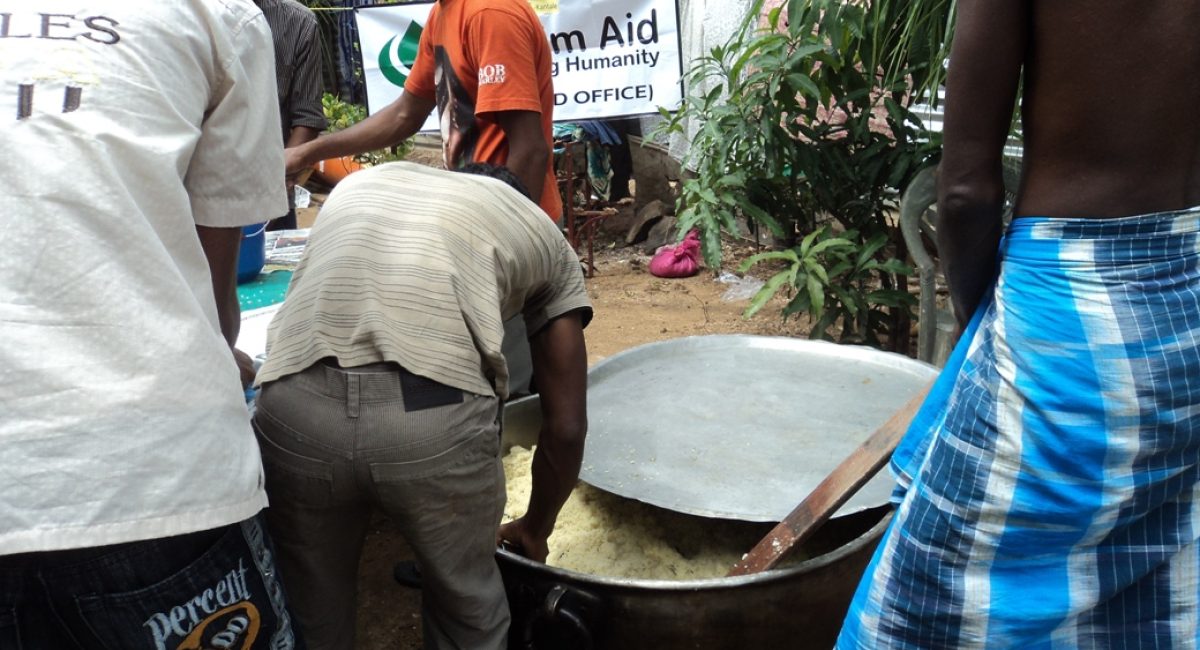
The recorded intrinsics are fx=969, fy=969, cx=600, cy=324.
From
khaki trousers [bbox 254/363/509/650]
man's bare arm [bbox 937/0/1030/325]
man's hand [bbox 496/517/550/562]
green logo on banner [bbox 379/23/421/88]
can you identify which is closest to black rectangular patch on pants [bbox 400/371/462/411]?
khaki trousers [bbox 254/363/509/650]

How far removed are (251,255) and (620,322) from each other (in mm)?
2580

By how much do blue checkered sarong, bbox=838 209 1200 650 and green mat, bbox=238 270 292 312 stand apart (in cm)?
189

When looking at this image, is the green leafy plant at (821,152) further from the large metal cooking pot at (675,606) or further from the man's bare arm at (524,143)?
the large metal cooking pot at (675,606)

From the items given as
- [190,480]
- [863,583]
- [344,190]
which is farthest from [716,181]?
[190,480]

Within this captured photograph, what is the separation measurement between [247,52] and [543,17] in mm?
4406

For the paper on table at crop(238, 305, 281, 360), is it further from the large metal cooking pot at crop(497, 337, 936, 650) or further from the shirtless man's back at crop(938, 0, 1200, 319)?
the shirtless man's back at crop(938, 0, 1200, 319)

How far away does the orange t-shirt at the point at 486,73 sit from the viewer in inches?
104

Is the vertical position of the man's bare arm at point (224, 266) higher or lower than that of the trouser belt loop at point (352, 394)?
higher

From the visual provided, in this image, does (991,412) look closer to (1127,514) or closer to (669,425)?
(1127,514)

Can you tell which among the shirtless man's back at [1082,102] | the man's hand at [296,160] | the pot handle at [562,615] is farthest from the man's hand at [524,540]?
the man's hand at [296,160]

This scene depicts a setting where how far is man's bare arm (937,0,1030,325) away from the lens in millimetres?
1208

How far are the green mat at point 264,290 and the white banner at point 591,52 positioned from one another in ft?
9.24

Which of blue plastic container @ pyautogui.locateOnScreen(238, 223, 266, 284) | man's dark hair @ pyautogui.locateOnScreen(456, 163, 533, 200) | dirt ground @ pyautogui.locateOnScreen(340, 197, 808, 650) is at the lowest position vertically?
dirt ground @ pyautogui.locateOnScreen(340, 197, 808, 650)

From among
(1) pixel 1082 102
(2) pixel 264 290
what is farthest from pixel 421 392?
(2) pixel 264 290
